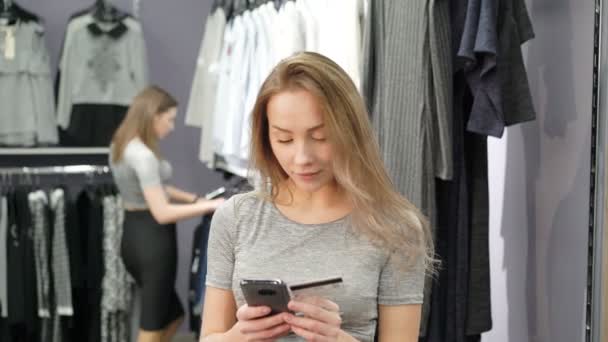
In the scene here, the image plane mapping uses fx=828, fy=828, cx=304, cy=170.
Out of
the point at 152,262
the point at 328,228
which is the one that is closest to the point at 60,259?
the point at 152,262

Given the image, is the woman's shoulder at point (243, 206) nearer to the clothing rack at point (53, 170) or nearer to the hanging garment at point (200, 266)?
the hanging garment at point (200, 266)

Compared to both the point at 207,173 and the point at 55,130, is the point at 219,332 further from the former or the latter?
the point at 207,173

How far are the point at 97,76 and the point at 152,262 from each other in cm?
143

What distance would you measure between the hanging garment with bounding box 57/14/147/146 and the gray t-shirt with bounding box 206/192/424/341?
3398 mm

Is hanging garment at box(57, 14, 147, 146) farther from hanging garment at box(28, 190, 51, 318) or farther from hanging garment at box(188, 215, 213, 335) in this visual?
hanging garment at box(188, 215, 213, 335)

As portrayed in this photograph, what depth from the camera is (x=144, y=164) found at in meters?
3.80

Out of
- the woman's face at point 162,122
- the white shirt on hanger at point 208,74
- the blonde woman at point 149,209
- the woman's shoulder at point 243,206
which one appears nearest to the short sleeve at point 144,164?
the blonde woman at point 149,209

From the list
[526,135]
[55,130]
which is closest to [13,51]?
[55,130]

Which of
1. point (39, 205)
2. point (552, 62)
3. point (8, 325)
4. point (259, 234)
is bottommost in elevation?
point (8, 325)

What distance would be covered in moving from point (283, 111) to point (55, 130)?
3569mm

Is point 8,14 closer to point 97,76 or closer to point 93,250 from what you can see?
point 97,76

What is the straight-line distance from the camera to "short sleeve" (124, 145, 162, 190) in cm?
380

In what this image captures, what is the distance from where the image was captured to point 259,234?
163 cm

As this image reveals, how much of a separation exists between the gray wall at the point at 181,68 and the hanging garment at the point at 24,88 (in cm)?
84
